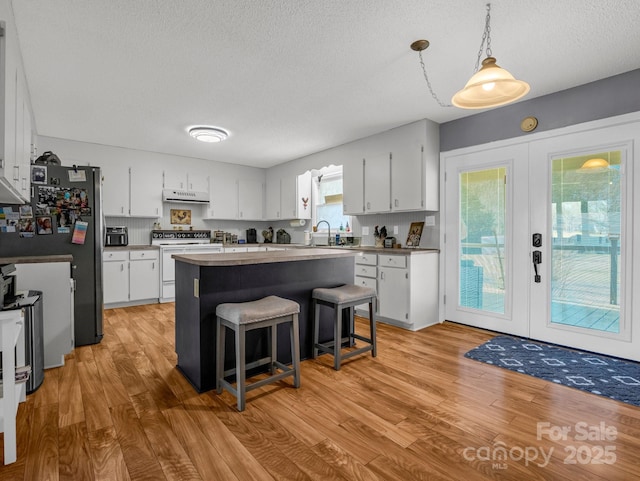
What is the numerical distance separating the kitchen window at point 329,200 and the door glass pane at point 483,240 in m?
1.98

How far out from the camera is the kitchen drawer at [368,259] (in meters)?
4.21

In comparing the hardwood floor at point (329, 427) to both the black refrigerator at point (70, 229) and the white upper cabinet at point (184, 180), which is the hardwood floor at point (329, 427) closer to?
the black refrigerator at point (70, 229)

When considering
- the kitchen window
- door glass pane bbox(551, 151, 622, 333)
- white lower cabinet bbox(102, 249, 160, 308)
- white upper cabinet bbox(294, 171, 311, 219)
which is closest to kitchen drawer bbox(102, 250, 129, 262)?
white lower cabinet bbox(102, 249, 160, 308)

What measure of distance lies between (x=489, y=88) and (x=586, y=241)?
2.01 metres

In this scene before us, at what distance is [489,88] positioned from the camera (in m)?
→ 2.06

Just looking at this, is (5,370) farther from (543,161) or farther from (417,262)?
(543,161)

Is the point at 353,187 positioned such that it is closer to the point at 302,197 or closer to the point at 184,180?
the point at 302,197

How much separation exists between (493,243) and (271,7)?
317 cm

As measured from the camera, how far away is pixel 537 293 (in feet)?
11.1

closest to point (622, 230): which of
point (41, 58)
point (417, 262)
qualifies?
point (417, 262)

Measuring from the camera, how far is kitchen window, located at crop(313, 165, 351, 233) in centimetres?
566

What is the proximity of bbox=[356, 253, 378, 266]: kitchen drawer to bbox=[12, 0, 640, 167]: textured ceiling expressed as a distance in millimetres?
1692

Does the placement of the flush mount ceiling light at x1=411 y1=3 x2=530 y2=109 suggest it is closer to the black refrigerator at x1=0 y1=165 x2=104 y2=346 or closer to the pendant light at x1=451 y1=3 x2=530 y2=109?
the pendant light at x1=451 y1=3 x2=530 y2=109

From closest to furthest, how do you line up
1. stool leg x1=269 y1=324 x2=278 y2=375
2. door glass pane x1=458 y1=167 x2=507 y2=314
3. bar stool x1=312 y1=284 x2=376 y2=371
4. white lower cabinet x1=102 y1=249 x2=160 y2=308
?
stool leg x1=269 y1=324 x2=278 y2=375 < bar stool x1=312 y1=284 x2=376 y2=371 < door glass pane x1=458 y1=167 x2=507 y2=314 < white lower cabinet x1=102 y1=249 x2=160 y2=308
